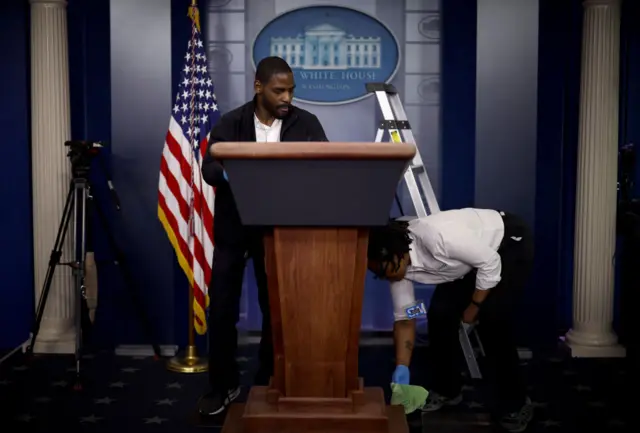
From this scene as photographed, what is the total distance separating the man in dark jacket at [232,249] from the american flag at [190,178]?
87 centimetres

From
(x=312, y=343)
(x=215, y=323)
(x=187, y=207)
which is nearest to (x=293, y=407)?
(x=312, y=343)

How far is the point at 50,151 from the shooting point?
461 centimetres

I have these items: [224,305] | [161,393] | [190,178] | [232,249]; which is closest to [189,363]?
[161,393]

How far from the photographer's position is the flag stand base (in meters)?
4.30

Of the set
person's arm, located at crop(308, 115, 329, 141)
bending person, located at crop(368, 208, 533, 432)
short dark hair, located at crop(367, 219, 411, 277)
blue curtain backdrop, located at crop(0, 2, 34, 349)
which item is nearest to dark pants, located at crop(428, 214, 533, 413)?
bending person, located at crop(368, 208, 533, 432)

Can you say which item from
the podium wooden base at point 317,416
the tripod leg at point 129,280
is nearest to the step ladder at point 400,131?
the tripod leg at point 129,280

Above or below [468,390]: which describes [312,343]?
above

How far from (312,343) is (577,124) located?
10.4ft

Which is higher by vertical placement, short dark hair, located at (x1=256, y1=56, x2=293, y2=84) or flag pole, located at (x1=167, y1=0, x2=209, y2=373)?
short dark hair, located at (x1=256, y1=56, x2=293, y2=84)

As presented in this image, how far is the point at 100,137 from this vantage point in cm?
479

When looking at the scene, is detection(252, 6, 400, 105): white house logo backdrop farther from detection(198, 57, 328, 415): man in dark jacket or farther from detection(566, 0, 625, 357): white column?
detection(198, 57, 328, 415): man in dark jacket

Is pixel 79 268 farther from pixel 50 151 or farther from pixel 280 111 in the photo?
pixel 280 111

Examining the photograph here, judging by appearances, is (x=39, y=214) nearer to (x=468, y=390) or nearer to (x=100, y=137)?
(x=100, y=137)

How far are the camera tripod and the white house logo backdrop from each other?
1320 millimetres
